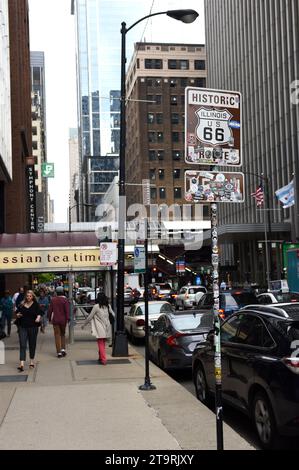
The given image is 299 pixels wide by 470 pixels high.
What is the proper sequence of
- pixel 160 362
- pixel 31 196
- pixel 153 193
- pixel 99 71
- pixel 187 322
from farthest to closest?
pixel 99 71
pixel 153 193
pixel 31 196
pixel 160 362
pixel 187 322

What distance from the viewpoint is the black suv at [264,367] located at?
6.06 metres

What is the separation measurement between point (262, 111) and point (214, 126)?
5554 cm

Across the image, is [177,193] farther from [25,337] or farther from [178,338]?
[178,338]

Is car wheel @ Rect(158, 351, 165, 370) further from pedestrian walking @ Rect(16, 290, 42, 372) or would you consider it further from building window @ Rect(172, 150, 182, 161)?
building window @ Rect(172, 150, 182, 161)

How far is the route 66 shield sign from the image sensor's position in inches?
219

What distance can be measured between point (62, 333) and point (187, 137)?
9.73 meters

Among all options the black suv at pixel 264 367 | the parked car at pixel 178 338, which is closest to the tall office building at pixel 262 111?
the parked car at pixel 178 338

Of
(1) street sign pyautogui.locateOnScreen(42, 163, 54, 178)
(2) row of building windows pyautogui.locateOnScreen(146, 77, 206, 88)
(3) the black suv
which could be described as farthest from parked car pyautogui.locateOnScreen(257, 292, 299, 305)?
(2) row of building windows pyautogui.locateOnScreen(146, 77, 206, 88)

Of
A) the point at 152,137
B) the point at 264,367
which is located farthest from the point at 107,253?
the point at 152,137

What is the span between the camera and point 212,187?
5.55m

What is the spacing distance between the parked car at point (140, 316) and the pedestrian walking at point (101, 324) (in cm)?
415

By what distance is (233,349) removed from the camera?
25.0ft

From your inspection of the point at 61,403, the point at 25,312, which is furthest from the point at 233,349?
the point at 25,312

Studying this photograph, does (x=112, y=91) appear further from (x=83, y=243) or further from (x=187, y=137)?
(x=187, y=137)
